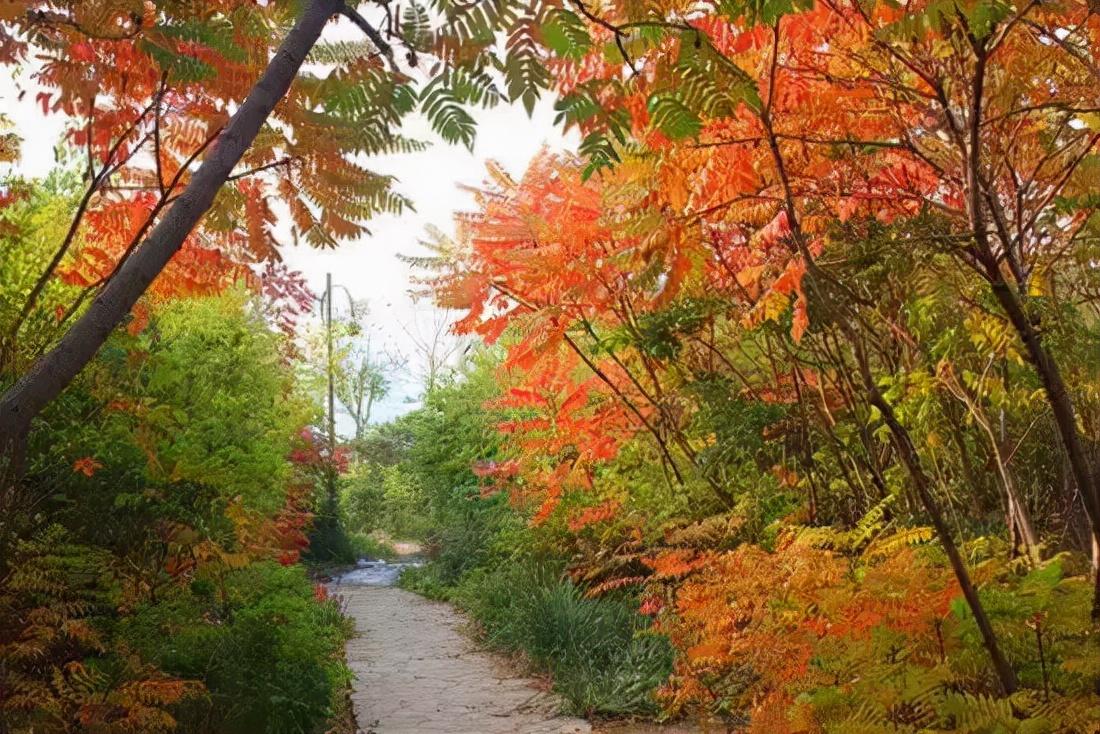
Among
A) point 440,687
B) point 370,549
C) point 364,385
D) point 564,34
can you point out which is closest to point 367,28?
point 564,34

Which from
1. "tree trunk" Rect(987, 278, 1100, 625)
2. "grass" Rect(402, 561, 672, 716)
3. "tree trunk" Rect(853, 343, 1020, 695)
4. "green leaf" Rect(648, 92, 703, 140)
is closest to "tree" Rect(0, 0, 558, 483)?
"green leaf" Rect(648, 92, 703, 140)

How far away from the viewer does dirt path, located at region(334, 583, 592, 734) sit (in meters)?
5.74

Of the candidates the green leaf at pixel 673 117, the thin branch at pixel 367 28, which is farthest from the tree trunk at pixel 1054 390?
the thin branch at pixel 367 28

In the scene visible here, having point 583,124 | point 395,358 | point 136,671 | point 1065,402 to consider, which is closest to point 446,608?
point 136,671

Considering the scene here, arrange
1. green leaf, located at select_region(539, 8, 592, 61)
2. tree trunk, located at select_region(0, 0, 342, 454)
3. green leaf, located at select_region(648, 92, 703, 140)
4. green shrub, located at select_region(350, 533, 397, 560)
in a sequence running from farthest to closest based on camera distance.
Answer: green shrub, located at select_region(350, 533, 397, 560)
green leaf, located at select_region(648, 92, 703, 140)
tree trunk, located at select_region(0, 0, 342, 454)
green leaf, located at select_region(539, 8, 592, 61)

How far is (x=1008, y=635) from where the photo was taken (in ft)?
9.95

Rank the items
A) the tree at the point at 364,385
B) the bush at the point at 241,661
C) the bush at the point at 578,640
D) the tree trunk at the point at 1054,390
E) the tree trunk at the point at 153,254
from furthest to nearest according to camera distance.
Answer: the tree at the point at 364,385
the bush at the point at 578,640
the bush at the point at 241,661
the tree trunk at the point at 1054,390
the tree trunk at the point at 153,254

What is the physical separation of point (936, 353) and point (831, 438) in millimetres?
1223

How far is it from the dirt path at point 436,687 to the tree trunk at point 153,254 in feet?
14.8

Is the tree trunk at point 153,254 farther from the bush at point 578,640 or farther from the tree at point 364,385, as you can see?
the tree at point 364,385

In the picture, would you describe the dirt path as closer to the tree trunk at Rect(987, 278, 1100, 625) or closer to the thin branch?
the tree trunk at Rect(987, 278, 1100, 625)

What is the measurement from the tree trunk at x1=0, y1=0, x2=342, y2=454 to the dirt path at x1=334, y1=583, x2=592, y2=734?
4.52 meters

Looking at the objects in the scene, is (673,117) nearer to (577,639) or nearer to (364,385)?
(577,639)

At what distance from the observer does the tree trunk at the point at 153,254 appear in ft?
5.12
